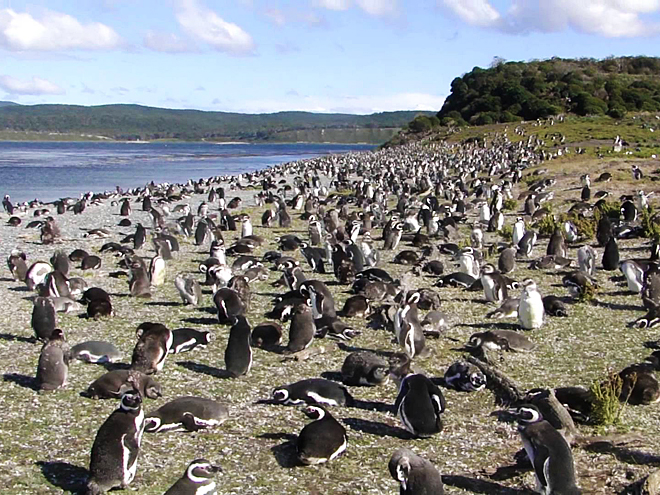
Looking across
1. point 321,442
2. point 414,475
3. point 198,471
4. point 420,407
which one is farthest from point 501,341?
point 198,471

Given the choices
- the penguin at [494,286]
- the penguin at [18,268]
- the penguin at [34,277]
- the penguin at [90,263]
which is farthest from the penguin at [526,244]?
the penguin at [18,268]

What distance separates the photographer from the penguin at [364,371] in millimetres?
9008

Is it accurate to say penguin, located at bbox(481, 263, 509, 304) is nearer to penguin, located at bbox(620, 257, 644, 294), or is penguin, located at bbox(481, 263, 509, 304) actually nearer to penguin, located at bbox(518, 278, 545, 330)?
penguin, located at bbox(518, 278, 545, 330)

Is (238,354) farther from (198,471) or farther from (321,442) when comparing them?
(198,471)

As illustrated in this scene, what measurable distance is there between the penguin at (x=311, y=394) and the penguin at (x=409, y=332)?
6.04ft

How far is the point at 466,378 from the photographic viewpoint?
8797 millimetres

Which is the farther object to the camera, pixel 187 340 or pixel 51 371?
pixel 187 340

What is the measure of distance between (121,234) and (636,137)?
41.8m

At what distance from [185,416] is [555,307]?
267 inches

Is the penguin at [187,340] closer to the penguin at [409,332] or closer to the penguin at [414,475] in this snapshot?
the penguin at [409,332]

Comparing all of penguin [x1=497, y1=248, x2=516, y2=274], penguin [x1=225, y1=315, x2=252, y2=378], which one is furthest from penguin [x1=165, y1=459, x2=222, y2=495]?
penguin [x1=497, y1=248, x2=516, y2=274]

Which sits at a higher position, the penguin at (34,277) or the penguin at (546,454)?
the penguin at (546,454)

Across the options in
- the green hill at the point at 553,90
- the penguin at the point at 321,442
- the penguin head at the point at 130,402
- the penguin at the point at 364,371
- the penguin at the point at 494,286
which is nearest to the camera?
the penguin head at the point at 130,402

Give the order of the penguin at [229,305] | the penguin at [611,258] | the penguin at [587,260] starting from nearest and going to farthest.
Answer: the penguin at [229,305] → the penguin at [587,260] → the penguin at [611,258]
